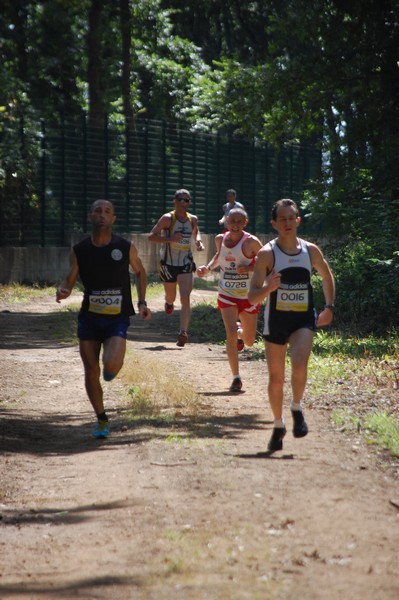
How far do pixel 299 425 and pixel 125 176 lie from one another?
2048 cm

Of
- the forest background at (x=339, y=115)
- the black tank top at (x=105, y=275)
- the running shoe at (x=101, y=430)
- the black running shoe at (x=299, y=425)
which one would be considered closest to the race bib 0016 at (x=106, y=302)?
the black tank top at (x=105, y=275)

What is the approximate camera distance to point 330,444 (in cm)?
877

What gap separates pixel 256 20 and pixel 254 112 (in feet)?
77.0

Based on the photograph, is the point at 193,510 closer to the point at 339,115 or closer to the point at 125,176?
the point at 339,115

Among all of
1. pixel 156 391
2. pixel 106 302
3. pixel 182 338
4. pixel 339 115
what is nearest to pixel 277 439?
pixel 106 302

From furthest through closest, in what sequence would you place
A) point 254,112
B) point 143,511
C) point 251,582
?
point 254,112 → point 143,511 → point 251,582

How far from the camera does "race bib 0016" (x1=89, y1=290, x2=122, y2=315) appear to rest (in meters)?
9.38

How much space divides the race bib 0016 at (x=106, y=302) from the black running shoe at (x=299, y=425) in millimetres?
1708

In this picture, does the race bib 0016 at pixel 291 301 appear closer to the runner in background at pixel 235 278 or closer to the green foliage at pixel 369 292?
the runner in background at pixel 235 278

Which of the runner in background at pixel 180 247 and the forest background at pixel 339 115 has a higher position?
the forest background at pixel 339 115

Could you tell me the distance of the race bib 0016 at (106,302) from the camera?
938cm

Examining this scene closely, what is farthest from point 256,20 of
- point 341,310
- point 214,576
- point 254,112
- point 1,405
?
point 214,576

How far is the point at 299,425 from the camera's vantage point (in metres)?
8.56

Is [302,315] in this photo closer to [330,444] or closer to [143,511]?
[330,444]
